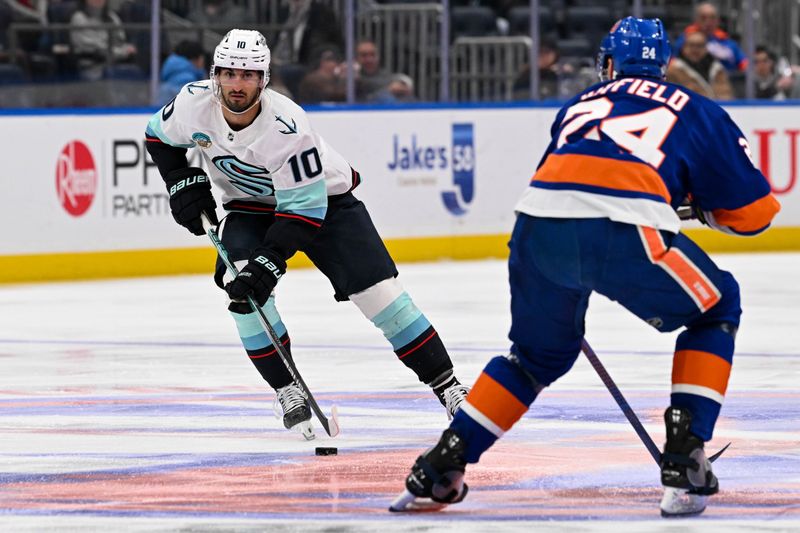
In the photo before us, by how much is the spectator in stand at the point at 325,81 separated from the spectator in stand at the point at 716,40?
2.67 meters

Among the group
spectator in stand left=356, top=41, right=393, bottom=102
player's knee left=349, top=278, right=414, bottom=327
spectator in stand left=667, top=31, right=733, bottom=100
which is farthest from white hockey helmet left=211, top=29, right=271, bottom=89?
spectator in stand left=667, top=31, right=733, bottom=100

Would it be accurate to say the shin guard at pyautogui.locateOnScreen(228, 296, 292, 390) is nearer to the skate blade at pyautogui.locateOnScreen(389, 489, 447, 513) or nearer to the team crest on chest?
→ the team crest on chest

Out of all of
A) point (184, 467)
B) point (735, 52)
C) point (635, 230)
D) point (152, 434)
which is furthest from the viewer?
point (735, 52)

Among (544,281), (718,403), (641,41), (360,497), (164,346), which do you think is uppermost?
(641,41)

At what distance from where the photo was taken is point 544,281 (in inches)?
164

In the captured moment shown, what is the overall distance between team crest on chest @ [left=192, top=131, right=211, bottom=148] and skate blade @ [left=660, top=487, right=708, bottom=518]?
1.94m

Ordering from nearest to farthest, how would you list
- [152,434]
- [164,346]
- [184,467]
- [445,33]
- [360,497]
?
1. [360,497]
2. [184,467]
3. [152,434]
4. [164,346]
5. [445,33]

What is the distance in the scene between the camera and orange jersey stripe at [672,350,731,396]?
417 centimetres

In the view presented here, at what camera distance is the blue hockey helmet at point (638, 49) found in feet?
14.1

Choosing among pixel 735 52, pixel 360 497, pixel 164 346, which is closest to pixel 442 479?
pixel 360 497

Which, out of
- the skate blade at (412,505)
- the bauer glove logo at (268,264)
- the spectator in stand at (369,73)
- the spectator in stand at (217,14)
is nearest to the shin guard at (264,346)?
the bauer glove logo at (268,264)

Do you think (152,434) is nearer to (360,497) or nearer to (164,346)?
(360,497)

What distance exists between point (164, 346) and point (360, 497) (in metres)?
3.68

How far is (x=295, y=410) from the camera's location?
554cm
